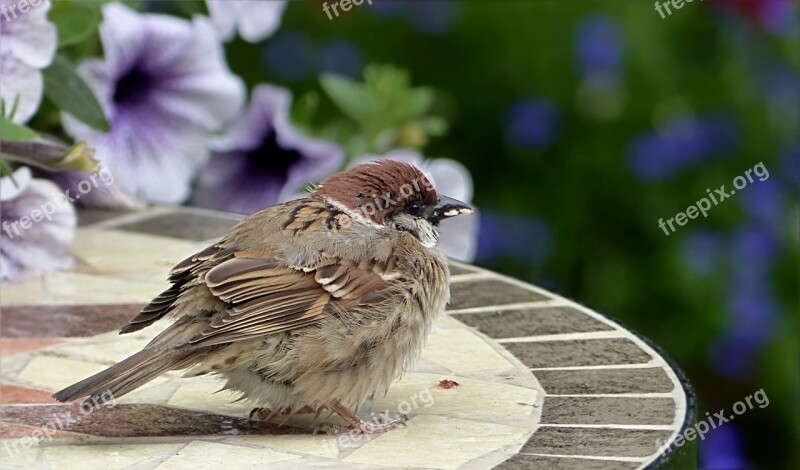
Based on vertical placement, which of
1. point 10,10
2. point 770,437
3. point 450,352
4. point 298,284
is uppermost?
point 10,10

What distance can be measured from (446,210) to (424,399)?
0.43 meters

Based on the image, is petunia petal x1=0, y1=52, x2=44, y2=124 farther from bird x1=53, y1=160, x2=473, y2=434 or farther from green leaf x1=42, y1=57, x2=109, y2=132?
bird x1=53, y1=160, x2=473, y2=434

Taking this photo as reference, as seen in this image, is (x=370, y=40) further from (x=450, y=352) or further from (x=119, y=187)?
(x=450, y=352)

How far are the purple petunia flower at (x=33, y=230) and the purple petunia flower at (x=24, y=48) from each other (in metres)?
0.22

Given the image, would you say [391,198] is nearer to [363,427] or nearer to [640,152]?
[363,427]

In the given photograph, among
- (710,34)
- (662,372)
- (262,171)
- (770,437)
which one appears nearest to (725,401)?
(770,437)

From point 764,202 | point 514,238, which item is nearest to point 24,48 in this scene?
point 514,238

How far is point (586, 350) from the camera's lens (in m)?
3.20

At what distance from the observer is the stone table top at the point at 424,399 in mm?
2627

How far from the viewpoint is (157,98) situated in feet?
14.6

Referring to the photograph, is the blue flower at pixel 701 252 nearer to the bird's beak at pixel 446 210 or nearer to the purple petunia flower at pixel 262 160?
the purple petunia flower at pixel 262 160

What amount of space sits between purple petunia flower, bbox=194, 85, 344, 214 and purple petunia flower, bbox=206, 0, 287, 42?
7.6 inches

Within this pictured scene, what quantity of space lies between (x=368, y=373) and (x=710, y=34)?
3.34 metres

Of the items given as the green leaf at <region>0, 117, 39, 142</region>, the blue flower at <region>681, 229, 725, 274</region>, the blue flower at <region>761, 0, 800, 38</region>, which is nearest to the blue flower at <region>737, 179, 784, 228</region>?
the blue flower at <region>681, 229, 725, 274</region>
